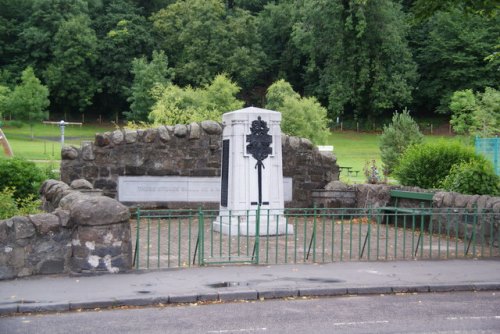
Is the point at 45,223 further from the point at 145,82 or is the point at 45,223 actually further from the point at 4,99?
the point at 145,82

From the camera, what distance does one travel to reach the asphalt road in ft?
26.0

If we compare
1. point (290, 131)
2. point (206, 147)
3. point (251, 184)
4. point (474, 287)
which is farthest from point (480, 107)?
point (474, 287)

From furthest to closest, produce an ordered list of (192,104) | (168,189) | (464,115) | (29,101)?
1. (29,101)
2. (464,115)
3. (192,104)
4. (168,189)

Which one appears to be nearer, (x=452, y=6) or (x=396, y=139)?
(x=452, y=6)

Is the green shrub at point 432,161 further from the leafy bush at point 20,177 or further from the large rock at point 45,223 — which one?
the large rock at point 45,223

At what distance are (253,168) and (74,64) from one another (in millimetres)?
56538

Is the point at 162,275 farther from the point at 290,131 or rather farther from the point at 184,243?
the point at 290,131

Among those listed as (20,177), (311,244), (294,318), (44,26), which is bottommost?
(294,318)

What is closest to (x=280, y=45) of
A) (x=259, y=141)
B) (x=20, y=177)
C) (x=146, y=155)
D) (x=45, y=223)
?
(x=146, y=155)

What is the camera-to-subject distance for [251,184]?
16266mm

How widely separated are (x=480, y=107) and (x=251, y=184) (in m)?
28.5

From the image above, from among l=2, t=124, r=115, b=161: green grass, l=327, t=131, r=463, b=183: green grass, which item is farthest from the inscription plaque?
l=327, t=131, r=463, b=183: green grass

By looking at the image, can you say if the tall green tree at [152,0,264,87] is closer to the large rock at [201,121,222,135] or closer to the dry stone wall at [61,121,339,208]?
the large rock at [201,121,222,135]

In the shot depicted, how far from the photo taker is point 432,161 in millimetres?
19609
